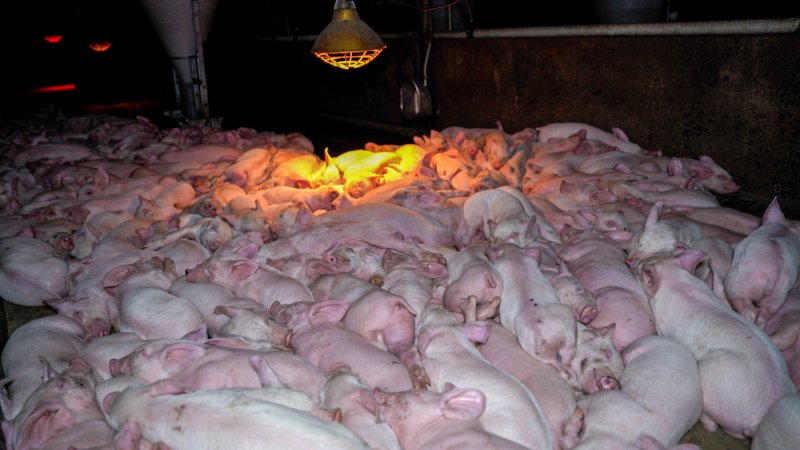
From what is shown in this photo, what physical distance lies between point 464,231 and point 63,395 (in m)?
2.44

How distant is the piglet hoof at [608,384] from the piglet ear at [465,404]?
55 cm

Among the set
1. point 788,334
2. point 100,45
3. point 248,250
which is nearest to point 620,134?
point 788,334

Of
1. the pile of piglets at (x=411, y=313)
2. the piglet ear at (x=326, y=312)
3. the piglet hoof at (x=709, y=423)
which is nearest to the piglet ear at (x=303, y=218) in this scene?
the pile of piglets at (x=411, y=313)

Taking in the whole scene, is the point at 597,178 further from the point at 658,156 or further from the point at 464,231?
the point at 464,231

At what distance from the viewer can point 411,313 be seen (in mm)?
2748

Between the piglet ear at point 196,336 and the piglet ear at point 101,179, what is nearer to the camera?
the piglet ear at point 196,336

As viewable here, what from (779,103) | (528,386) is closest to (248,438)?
(528,386)

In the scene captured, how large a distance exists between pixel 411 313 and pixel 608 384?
85 centimetres

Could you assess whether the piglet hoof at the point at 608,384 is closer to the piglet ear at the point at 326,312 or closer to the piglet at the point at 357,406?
the piglet at the point at 357,406

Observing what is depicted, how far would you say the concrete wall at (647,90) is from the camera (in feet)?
14.3

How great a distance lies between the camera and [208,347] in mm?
2533

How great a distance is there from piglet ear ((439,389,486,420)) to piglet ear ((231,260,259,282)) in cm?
157

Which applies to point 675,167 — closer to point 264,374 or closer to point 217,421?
point 264,374

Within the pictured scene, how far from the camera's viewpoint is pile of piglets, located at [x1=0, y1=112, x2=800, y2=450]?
208 cm
